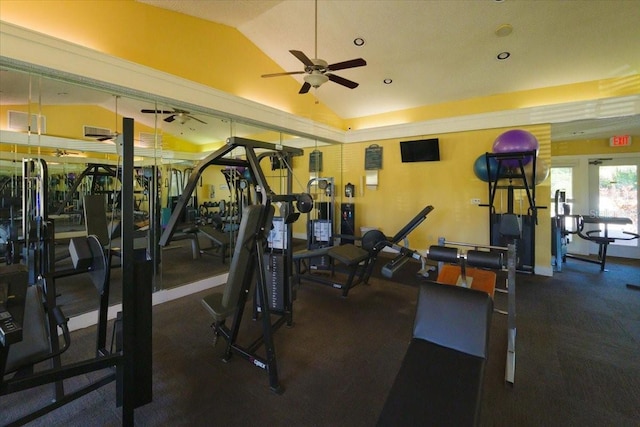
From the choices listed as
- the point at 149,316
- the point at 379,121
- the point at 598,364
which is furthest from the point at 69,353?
the point at 379,121

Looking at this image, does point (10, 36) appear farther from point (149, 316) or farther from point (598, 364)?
point (598, 364)

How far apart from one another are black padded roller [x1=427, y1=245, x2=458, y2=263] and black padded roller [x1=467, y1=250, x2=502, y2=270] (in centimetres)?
10

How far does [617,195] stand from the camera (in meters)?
6.13

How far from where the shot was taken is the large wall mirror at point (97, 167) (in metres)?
2.69

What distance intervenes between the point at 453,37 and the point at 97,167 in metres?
5.06

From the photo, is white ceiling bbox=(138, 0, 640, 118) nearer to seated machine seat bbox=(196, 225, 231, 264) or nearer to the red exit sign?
the red exit sign

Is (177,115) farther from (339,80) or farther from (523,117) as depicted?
(523,117)

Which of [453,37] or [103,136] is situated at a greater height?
[453,37]

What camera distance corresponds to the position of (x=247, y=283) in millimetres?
2293

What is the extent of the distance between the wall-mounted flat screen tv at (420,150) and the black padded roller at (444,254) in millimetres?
4110

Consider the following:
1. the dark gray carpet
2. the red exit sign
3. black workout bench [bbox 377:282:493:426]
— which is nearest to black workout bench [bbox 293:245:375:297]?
the dark gray carpet

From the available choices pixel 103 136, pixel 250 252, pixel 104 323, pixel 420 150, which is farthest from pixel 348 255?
pixel 420 150

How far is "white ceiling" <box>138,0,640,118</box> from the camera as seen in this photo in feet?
11.8

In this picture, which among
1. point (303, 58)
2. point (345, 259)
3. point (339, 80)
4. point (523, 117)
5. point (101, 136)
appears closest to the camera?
point (101, 136)
